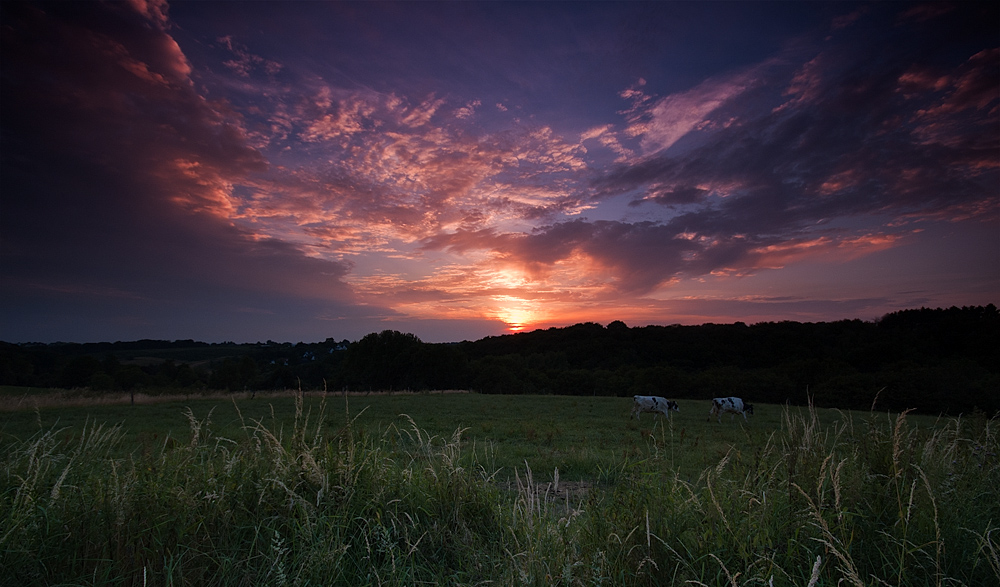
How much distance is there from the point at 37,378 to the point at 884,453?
A: 104m

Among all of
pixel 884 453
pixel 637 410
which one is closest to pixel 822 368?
pixel 637 410

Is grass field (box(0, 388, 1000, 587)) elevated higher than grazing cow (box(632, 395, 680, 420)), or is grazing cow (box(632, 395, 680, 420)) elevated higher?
grass field (box(0, 388, 1000, 587))

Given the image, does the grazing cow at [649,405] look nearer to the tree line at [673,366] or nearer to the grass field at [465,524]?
the grass field at [465,524]

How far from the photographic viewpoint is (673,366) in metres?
67.2

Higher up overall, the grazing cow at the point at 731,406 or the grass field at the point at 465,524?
the grass field at the point at 465,524

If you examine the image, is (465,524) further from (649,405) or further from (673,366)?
(673,366)

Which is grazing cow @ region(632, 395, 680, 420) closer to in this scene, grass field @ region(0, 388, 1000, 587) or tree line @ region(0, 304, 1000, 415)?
grass field @ region(0, 388, 1000, 587)

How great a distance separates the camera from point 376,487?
414cm

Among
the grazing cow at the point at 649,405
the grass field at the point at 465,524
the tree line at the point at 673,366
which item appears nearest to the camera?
the grass field at the point at 465,524

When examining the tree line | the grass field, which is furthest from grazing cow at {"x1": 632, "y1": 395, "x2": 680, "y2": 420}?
the tree line

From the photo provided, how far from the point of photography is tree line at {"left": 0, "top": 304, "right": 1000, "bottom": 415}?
43656 millimetres

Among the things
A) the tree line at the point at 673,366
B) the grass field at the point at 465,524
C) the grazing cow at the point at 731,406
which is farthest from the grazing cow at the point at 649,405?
the tree line at the point at 673,366

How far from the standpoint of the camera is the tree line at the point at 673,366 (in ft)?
143

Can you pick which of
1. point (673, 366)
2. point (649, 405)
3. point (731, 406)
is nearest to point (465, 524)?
point (649, 405)
